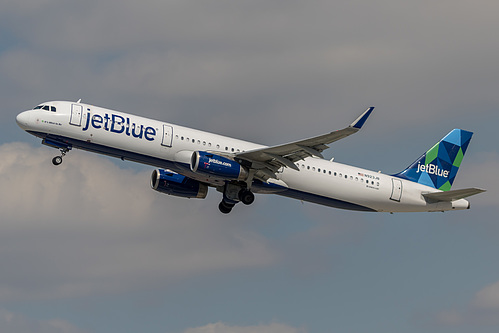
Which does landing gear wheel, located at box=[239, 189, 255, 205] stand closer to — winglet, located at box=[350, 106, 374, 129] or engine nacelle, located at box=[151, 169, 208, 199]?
engine nacelle, located at box=[151, 169, 208, 199]

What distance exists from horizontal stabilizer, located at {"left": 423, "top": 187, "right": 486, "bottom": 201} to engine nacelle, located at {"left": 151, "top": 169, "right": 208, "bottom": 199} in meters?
16.5

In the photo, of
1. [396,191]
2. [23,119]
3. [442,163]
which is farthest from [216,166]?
[442,163]

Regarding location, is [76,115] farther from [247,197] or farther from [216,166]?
[247,197]

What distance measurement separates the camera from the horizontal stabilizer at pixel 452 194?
5988 centimetres

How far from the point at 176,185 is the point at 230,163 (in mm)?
7519

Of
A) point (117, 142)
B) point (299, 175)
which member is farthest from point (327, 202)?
point (117, 142)

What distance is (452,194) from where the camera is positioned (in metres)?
62.0

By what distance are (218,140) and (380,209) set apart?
45.0 feet

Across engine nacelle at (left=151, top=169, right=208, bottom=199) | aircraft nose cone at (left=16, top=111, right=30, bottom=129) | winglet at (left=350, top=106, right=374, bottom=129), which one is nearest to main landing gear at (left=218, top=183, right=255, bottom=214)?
engine nacelle at (left=151, top=169, right=208, bottom=199)

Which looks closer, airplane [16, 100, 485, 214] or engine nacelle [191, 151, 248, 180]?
airplane [16, 100, 485, 214]

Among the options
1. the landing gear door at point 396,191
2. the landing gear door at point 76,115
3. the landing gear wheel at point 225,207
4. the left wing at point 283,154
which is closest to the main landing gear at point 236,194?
the landing gear wheel at point 225,207

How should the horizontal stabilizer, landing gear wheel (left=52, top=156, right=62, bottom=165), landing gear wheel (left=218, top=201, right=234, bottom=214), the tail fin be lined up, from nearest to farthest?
1. landing gear wheel (left=52, top=156, right=62, bottom=165)
2. the horizontal stabilizer
3. landing gear wheel (left=218, top=201, right=234, bottom=214)
4. the tail fin

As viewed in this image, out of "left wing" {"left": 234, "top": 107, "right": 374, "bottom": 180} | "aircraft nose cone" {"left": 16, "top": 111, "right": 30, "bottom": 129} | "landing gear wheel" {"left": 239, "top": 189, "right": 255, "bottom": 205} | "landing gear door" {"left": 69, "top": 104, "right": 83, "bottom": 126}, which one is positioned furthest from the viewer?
"landing gear wheel" {"left": 239, "top": 189, "right": 255, "bottom": 205}

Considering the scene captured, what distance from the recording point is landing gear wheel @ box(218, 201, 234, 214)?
64062 millimetres
